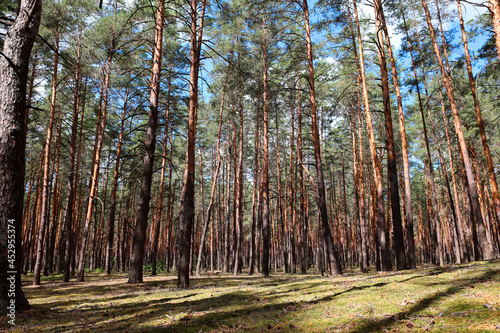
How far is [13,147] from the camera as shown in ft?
15.5

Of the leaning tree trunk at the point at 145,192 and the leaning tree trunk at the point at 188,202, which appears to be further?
the leaning tree trunk at the point at 145,192

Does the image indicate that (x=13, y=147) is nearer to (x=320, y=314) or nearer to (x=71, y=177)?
(x=320, y=314)

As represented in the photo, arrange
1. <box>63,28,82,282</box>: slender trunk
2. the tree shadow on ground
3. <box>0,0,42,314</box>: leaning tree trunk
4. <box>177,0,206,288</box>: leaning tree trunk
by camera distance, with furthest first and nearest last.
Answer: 1. <box>63,28,82,282</box>: slender trunk
2. <box>177,0,206,288</box>: leaning tree trunk
3. <box>0,0,42,314</box>: leaning tree trunk
4. the tree shadow on ground

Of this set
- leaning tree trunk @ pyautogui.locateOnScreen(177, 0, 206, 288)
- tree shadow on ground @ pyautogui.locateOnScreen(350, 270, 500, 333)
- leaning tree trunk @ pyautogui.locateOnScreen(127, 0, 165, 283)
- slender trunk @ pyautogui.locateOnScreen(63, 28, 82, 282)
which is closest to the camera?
tree shadow on ground @ pyautogui.locateOnScreen(350, 270, 500, 333)

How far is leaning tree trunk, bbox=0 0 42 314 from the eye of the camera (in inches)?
176

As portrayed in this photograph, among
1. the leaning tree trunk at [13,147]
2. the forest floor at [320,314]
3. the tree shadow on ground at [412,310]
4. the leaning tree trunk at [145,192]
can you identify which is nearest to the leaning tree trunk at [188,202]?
the leaning tree trunk at [145,192]

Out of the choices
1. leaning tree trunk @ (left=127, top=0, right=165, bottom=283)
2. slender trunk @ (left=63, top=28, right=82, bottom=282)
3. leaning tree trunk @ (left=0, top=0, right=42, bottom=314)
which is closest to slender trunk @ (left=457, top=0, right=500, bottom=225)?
leaning tree trunk @ (left=127, top=0, right=165, bottom=283)

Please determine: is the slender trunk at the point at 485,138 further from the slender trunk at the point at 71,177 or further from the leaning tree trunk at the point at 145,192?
the slender trunk at the point at 71,177

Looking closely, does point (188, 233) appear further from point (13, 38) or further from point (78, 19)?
point (78, 19)

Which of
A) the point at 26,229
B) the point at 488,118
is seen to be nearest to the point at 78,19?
the point at 26,229

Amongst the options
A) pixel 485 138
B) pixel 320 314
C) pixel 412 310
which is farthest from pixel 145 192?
pixel 485 138

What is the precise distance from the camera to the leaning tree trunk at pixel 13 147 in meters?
4.47

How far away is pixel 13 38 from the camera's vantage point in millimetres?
4949

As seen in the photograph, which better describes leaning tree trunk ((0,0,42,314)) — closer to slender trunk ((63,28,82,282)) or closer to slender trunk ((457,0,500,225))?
slender trunk ((63,28,82,282))
